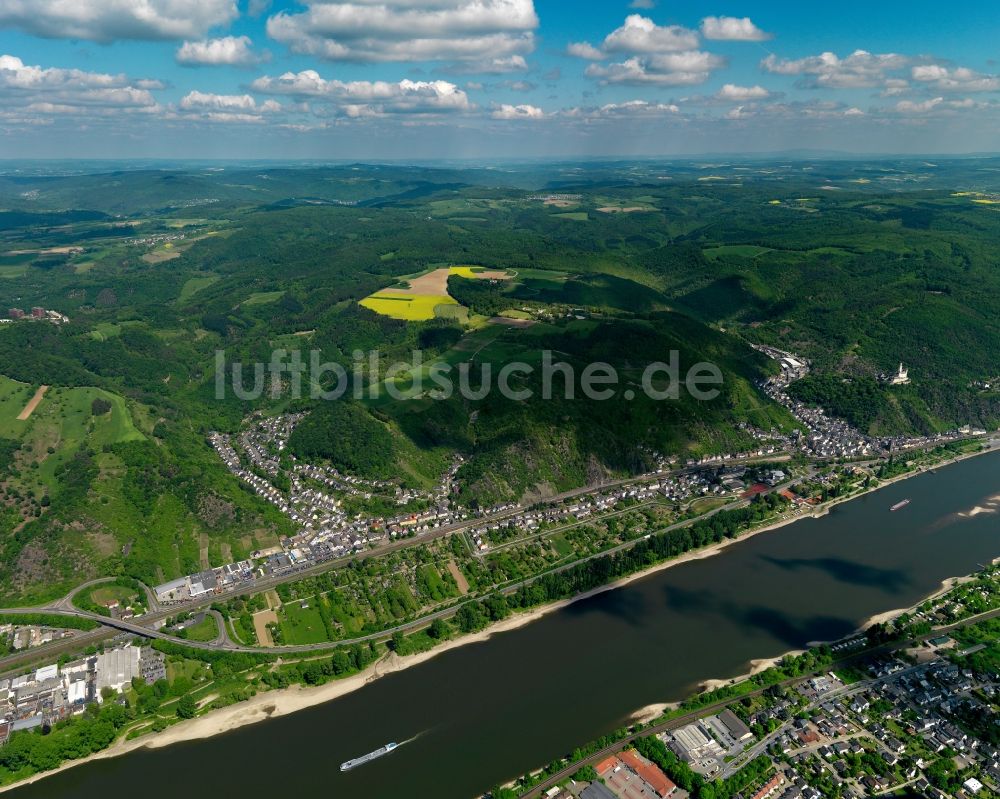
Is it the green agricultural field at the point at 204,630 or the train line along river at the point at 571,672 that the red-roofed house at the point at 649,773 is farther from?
the green agricultural field at the point at 204,630

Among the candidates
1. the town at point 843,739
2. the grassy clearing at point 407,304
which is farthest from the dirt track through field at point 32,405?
the town at point 843,739

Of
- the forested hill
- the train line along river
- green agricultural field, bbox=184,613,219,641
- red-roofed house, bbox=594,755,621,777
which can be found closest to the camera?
red-roofed house, bbox=594,755,621,777

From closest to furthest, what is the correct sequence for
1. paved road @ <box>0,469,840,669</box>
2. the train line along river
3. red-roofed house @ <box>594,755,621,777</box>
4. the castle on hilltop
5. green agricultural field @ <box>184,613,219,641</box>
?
1. red-roofed house @ <box>594,755,621,777</box>
2. the train line along river
3. paved road @ <box>0,469,840,669</box>
4. green agricultural field @ <box>184,613,219,641</box>
5. the castle on hilltop

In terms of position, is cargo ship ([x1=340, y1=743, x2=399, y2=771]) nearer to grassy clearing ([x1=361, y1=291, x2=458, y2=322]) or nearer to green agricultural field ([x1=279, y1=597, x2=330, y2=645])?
green agricultural field ([x1=279, y1=597, x2=330, y2=645])

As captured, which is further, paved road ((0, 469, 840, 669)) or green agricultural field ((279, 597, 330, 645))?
green agricultural field ((279, 597, 330, 645))

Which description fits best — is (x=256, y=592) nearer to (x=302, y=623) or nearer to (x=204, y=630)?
(x=204, y=630)

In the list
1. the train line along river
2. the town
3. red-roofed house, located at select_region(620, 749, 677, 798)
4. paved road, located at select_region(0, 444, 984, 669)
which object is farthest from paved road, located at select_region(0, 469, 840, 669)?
red-roofed house, located at select_region(620, 749, 677, 798)

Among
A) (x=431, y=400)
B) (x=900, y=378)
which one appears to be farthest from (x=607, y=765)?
(x=900, y=378)
